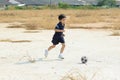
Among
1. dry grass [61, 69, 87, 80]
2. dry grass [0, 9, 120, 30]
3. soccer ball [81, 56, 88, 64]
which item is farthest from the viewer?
dry grass [0, 9, 120, 30]

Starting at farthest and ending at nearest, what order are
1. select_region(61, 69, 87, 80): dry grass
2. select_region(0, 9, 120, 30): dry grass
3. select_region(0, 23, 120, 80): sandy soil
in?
1. select_region(0, 9, 120, 30): dry grass
2. select_region(0, 23, 120, 80): sandy soil
3. select_region(61, 69, 87, 80): dry grass

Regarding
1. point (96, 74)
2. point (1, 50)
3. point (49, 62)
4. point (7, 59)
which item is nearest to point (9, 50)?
point (1, 50)

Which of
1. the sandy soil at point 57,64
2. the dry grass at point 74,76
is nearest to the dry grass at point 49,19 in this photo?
the sandy soil at point 57,64

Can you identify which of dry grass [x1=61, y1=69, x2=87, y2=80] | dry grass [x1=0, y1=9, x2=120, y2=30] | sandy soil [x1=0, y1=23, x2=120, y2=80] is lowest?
dry grass [x1=0, y1=9, x2=120, y2=30]

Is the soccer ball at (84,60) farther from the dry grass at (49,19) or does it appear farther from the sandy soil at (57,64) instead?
the dry grass at (49,19)

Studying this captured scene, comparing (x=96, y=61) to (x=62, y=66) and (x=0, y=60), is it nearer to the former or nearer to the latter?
(x=62, y=66)

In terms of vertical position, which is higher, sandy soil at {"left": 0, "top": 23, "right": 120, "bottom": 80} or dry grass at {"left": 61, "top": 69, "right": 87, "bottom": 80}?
dry grass at {"left": 61, "top": 69, "right": 87, "bottom": 80}

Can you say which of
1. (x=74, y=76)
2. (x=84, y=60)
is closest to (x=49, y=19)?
(x=84, y=60)

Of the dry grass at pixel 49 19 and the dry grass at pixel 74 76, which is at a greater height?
the dry grass at pixel 74 76

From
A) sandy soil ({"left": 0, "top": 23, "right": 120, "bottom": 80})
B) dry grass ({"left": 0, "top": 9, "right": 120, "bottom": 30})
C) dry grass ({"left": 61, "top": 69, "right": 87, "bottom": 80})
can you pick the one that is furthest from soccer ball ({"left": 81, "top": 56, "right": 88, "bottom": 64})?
dry grass ({"left": 0, "top": 9, "right": 120, "bottom": 30})

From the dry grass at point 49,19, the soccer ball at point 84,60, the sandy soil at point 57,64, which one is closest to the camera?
the sandy soil at point 57,64

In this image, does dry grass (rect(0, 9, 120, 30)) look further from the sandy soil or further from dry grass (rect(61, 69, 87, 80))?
dry grass (rect(61, 69, 87, 80))

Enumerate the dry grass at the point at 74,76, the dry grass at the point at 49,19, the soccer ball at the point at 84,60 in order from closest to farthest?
the dry grass at the point at 74,76 < the soccer ball at the point at 84,60 < the dry grass at the point at 49,19

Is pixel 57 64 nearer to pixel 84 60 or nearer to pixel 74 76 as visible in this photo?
pixel 84 60
